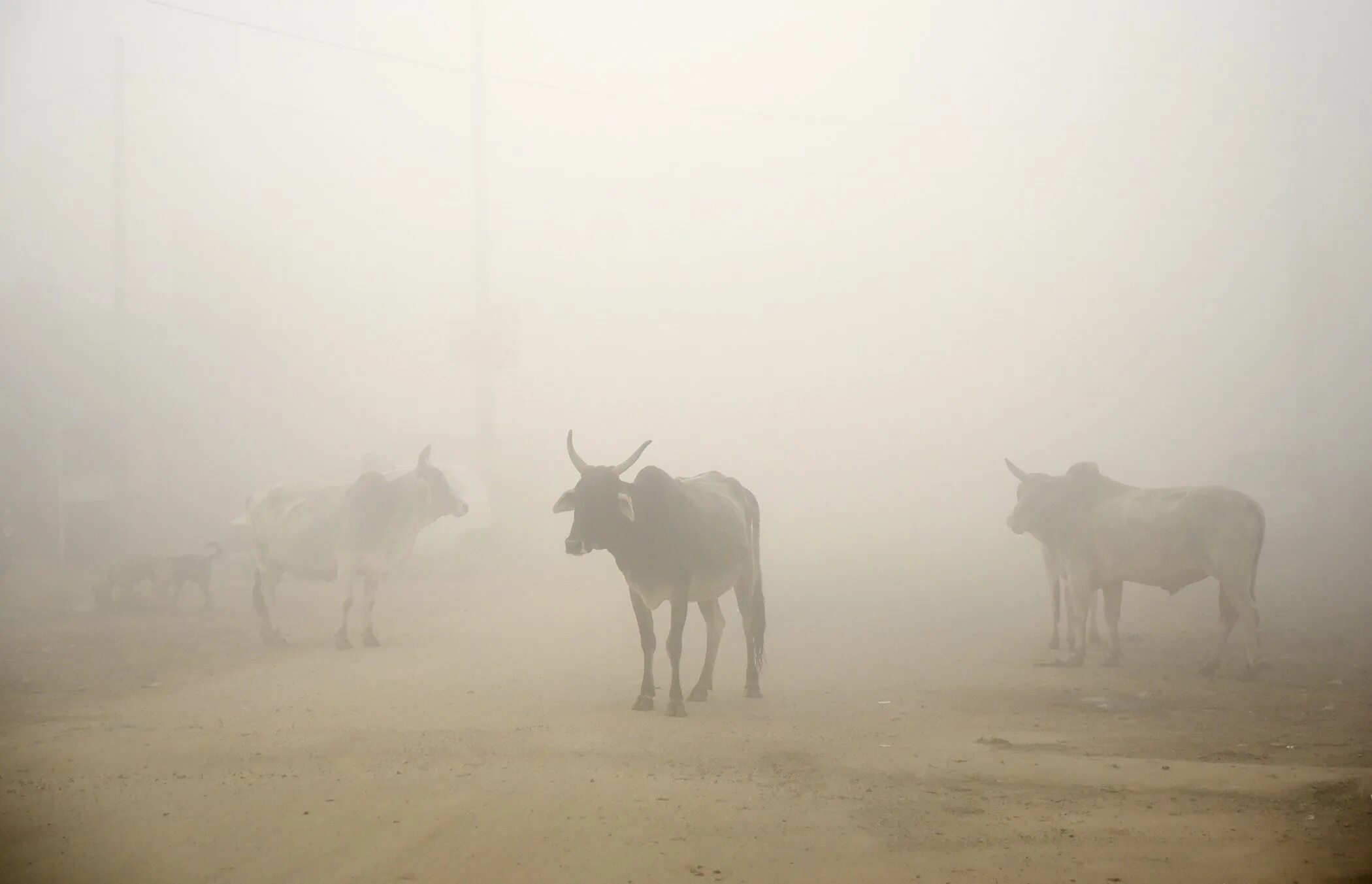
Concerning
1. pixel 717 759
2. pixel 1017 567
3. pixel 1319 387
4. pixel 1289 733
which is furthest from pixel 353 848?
pixel 1319 387

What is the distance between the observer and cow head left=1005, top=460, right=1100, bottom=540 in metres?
12.8

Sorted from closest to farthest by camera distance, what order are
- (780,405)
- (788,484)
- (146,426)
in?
(146,426) → (788,484) → (780,405)

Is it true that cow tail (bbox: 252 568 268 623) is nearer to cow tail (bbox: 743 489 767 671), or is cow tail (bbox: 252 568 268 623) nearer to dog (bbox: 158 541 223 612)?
dog (bbox: 158 541 223 612)

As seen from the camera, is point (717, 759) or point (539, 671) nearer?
point (717, 759)

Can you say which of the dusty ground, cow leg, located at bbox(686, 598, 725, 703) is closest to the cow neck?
cow leg, located at bbox(686, 598, 725, 703)

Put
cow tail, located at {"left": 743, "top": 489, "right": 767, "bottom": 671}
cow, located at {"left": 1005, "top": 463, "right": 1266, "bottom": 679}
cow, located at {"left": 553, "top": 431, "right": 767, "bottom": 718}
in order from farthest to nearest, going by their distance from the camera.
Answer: cow, located at {"left": 1005, "top": 463, "right": 1266, "bottom": 679} → cow tail, located at {"left": 743, "top": 489, "right": 767, "bottom": 671} → cow, located at {"left": 553, "top": 431, "right": 767, "bottom": 718}

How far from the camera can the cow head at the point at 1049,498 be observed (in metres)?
12.8

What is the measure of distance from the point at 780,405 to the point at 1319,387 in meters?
23.8

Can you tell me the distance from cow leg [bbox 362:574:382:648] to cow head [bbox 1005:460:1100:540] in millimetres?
7797

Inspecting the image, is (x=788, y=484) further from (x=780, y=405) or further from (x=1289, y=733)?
(x=1289, y=733)

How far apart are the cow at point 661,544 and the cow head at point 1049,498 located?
4.68 metres

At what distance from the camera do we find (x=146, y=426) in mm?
30016

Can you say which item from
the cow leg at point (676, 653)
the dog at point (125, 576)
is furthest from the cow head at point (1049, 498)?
the dog at point (125, 576)

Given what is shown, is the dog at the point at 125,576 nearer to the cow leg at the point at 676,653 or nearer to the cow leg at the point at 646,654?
the cow leg at the point at 646,654
